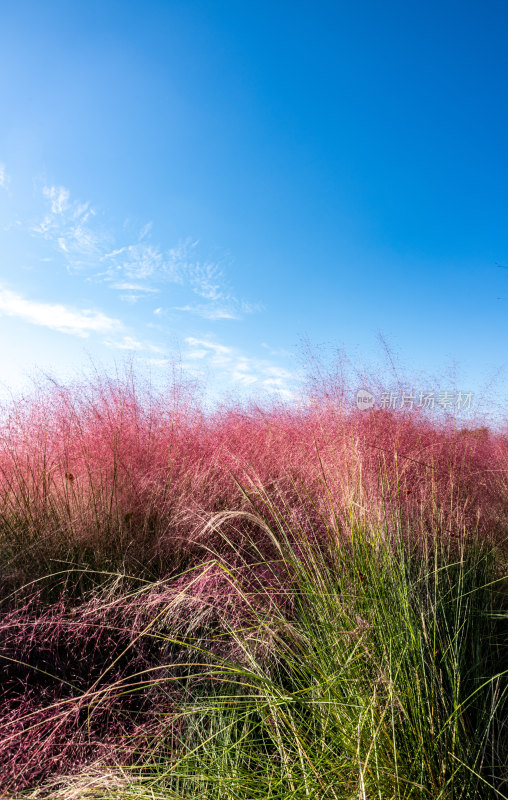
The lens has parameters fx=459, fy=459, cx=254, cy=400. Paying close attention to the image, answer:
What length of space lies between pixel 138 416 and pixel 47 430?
1.57 ft

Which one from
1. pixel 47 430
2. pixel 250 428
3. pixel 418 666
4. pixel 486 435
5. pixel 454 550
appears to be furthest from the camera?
pixel 486 435

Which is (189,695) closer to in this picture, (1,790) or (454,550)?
(1,790)

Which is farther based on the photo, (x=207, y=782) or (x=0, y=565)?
(x=0, y=565)

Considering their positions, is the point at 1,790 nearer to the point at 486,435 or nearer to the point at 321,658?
the point at 321,658

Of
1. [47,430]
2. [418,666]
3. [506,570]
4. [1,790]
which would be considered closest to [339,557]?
[418,666]

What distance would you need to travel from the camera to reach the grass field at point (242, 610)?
38.2 inches

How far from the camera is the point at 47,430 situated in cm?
246

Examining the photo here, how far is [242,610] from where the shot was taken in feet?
5.01

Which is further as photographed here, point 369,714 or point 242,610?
point 242,610

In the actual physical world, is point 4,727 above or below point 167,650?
below

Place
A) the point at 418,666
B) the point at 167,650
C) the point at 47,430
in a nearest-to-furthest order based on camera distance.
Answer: the point at 418,666 → the point at 167,650 → the point at 47,430

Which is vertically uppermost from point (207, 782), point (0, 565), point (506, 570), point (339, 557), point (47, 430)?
point (47, 430)

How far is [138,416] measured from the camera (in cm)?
259

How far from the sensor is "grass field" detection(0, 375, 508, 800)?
0.97 m
